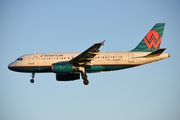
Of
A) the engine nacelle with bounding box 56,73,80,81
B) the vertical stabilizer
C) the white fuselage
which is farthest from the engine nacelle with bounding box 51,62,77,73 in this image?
the vertical stabilizer

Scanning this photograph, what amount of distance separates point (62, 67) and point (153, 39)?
13.0 m

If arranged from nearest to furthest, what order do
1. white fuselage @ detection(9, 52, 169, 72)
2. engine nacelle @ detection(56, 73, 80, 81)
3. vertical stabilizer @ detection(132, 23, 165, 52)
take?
white fuselage @ detection(9, 52, 169, 72) < engine nacelle @ detection(56, 73, 80, 81) < vertical stabilizer @ detection(132, 23, 165, 52)

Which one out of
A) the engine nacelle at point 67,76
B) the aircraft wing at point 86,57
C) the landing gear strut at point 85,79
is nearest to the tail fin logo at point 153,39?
the aircraft wing at point 86,57

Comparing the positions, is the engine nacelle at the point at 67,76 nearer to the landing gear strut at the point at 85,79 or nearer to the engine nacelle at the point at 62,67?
the landing gear strut at the point at 85,79

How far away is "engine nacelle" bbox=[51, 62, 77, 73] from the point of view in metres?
45.9

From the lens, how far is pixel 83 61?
153ft

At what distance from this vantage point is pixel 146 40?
51.2 m

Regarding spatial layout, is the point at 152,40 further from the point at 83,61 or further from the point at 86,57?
the point at 83,61

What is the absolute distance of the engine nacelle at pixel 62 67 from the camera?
4588 cm

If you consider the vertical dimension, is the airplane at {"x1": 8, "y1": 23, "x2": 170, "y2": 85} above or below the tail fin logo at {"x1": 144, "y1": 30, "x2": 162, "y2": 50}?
below

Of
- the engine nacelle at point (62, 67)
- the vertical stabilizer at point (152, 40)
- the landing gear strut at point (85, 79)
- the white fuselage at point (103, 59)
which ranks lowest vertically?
the landing gear strut at point (85, 79)

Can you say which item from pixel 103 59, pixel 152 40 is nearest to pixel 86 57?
pixel 103 59

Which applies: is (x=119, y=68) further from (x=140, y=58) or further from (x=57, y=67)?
(x=57, y=67)

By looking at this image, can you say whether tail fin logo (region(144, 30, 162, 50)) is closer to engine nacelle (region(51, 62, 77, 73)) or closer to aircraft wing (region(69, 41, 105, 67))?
aircraft wing (region(69, 41, 105, 67))
